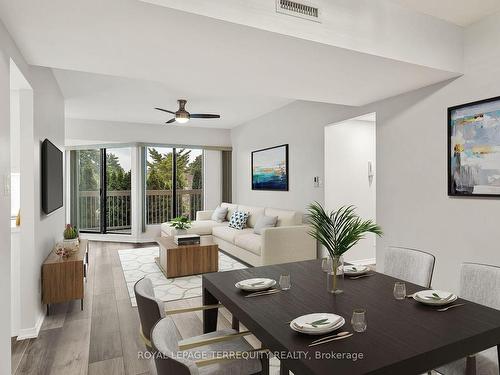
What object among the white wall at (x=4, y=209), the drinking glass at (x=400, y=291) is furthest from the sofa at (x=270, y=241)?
the white wall at (x=4, y=209)

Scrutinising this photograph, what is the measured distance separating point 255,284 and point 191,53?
172cm

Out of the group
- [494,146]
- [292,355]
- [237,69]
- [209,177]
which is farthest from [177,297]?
[209,177]

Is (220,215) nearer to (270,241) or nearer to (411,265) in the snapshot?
(270,241)

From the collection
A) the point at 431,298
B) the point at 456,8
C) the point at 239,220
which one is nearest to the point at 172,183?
the point at 239,220

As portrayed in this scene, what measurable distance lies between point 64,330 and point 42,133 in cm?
190

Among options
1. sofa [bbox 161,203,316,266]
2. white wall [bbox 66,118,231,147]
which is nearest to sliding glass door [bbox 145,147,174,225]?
white wall [bbox 66,118,231,147]

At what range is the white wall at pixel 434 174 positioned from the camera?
2.77 metres

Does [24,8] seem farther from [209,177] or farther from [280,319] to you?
[209,177]

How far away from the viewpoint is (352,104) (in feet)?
13.3

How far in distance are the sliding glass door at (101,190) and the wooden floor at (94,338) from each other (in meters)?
3.48

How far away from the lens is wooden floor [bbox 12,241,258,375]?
2.29 m

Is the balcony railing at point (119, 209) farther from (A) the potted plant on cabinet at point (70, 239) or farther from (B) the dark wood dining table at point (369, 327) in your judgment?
(B) the dark wood dining table at point (369, 327)

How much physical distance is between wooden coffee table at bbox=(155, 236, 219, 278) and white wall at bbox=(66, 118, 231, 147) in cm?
340

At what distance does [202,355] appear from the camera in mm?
1566
